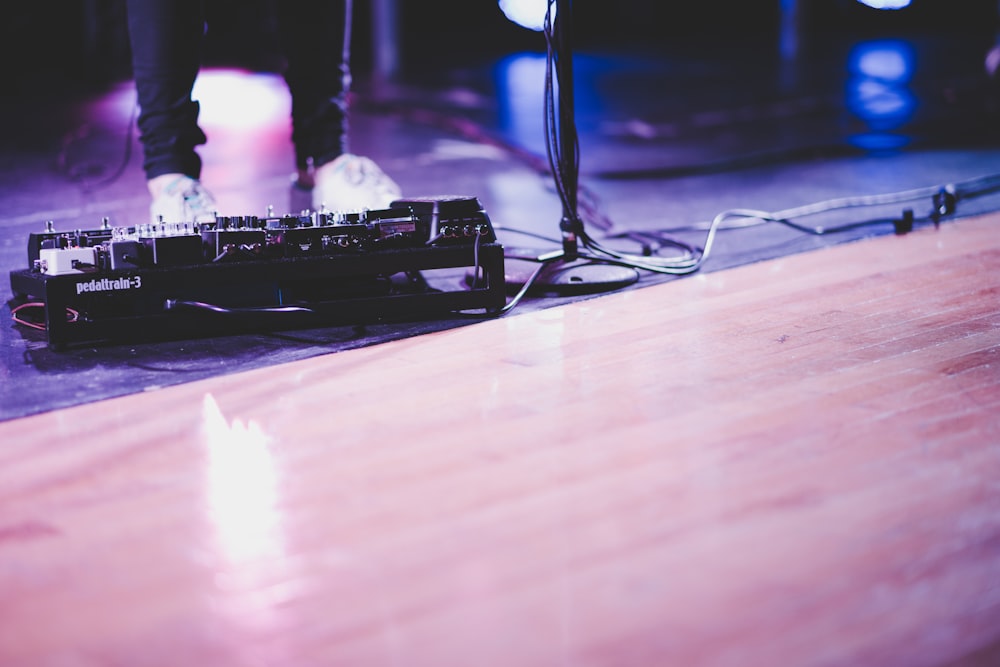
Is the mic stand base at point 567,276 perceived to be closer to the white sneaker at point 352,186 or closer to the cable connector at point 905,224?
the white sneaker at point 352,186

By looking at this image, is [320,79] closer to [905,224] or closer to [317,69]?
[317,69]

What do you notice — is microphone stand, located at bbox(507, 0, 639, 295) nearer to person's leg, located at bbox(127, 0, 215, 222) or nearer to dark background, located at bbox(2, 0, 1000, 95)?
person's leg, located at bbox(127, 0, 215, 222)

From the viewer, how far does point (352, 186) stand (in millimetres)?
2221

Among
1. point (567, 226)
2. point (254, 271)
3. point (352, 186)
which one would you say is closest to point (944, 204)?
point (567, 226)

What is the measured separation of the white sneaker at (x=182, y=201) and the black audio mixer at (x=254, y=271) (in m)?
0.25

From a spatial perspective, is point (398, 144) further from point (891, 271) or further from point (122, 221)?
point (891, 271)

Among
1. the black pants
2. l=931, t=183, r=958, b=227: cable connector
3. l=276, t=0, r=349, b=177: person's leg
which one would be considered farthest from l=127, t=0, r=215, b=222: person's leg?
l=931, t=183, r=958, b=227: cable connector

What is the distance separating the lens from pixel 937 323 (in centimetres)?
169

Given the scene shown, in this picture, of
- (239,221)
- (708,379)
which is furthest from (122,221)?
(708,379)

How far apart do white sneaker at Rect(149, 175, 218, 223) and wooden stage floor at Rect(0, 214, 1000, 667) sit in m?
0.54

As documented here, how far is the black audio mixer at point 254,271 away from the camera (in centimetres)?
163

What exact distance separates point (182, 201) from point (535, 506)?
46.5 inches

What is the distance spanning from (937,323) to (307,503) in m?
1.07

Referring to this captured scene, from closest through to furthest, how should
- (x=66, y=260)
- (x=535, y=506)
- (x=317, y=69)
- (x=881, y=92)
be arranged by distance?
(x=535, y=506) → (x=66, y=260) → (x=317, y=69) → (x=881, y=92)
